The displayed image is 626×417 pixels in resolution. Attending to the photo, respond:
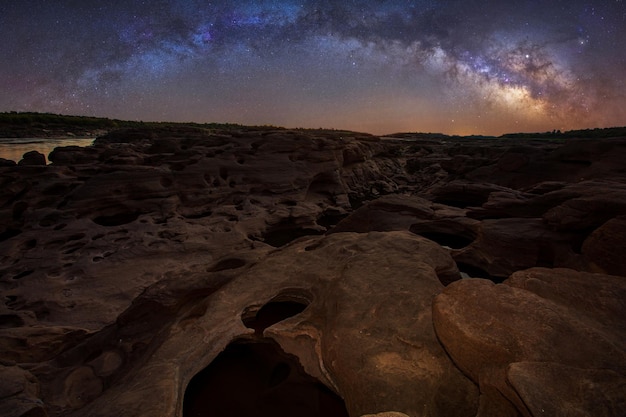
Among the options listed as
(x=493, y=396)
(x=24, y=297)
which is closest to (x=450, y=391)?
(x=493, y=396)

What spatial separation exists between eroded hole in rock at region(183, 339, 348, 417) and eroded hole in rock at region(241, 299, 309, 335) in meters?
0.32

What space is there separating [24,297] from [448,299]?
30.3 feet

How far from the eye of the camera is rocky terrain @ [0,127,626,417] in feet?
9.58

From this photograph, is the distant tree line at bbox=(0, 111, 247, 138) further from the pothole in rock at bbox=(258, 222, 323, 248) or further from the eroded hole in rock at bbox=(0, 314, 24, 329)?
the eroded hole in rock at bbox=(0, 314, 24, 329)

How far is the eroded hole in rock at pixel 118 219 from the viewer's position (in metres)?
11.6

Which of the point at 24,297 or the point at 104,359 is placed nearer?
the point at 104,359

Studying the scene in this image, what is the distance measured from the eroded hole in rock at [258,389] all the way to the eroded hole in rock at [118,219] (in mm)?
9180

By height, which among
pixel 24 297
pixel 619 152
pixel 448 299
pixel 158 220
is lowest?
pixel 24 297

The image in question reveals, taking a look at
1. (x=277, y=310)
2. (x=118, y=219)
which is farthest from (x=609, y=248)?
(x=118, y=219)

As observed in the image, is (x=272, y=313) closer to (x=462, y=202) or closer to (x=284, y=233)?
(x=284, y=233)

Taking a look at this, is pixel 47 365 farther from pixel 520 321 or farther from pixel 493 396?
pixel 520 321

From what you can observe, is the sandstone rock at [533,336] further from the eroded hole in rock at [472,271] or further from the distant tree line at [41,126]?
the distant tree line at [41,126]

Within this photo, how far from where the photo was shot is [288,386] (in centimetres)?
432

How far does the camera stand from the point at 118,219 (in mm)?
11953
